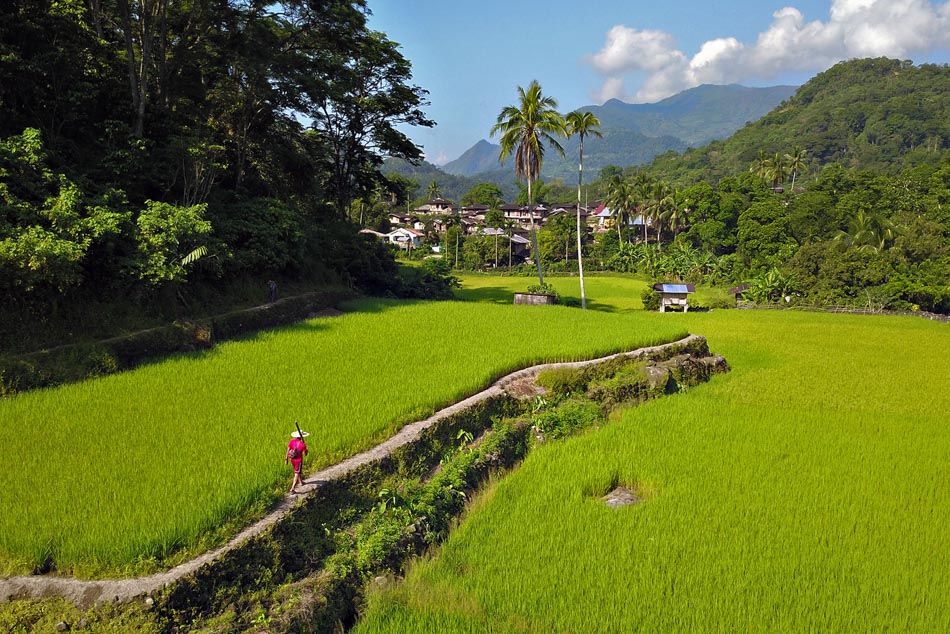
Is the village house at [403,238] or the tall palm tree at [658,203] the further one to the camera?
the village house at [403,238]

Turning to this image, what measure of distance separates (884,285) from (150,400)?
38691mm

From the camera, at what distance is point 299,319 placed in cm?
1581

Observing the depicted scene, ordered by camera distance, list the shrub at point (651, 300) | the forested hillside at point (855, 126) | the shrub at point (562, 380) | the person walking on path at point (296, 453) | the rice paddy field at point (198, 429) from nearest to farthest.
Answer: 1. the rice paddy field at point (198, 429)
2. the person walking on path at point (296, 453)
3. the shrub at point (562, 380)
4. the shrub at point (651, 300)
5. the forested hillside at point (855, 126)

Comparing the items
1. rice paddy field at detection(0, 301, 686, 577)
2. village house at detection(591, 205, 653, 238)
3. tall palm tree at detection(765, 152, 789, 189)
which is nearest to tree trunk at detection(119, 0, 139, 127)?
rice paddy field at detection(0, 301, 686, 577)

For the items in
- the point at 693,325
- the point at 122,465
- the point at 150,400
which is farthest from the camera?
the point at 693,325

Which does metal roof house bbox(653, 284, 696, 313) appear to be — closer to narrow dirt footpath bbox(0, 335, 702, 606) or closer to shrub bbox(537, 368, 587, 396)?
shrub bbox(537, 368, 587, 396)

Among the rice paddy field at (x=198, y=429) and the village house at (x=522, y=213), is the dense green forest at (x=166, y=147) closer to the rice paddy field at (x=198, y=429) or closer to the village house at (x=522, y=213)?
the rice paddy field at (x=198, y=429)

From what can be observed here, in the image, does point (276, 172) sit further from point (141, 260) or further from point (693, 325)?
point (693, 325)

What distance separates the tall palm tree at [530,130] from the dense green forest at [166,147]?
6.50m

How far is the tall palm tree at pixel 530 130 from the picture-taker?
2321cm

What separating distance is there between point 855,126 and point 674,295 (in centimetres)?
13352

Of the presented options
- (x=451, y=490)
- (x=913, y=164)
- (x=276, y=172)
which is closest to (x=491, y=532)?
(x=451, y=490)

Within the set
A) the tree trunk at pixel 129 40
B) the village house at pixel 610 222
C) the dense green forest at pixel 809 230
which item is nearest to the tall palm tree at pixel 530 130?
the tree trunk at pixel 129 40

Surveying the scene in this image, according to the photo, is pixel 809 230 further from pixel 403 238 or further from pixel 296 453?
pixel 296 453
